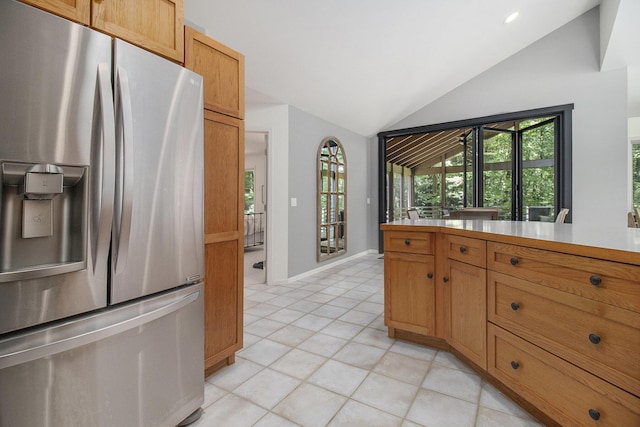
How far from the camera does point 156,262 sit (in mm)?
1283

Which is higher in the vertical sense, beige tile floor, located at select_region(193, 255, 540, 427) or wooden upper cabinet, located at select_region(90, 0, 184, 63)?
wooden upper cabinet, located at select_region(90, 0, 184, 63)

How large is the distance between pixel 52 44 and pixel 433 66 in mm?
4364

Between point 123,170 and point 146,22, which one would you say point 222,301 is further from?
point 146,22

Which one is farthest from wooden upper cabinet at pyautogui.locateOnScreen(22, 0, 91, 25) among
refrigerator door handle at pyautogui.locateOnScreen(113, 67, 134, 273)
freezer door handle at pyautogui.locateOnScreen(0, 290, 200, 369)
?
freezer door handle at pyautogui.locateOnScreen(0, 290, 200, 369)

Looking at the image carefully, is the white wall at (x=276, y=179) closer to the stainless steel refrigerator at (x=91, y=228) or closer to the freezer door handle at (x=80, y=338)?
the stainless steel refrigerator at (x=91, y=228)

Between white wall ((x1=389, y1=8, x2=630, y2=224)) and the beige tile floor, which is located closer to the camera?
the beige tile floor

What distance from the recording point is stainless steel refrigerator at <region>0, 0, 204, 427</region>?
905 millimetres

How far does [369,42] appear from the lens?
3.29 metres

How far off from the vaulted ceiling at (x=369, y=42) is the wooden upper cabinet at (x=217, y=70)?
797 millimetres

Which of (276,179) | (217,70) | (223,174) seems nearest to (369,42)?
(276,179)

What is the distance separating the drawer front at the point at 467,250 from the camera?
1.76 m

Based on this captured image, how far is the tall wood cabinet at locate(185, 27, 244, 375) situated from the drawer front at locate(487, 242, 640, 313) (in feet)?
5.15

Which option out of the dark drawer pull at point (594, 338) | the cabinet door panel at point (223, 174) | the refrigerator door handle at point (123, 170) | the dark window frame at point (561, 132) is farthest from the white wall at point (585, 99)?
the refrigerator door handle at point (123, 170)

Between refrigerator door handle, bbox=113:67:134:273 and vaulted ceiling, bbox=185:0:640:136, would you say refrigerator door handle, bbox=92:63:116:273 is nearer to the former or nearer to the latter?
refrigerator door handle, bbox=113:67:134:273
